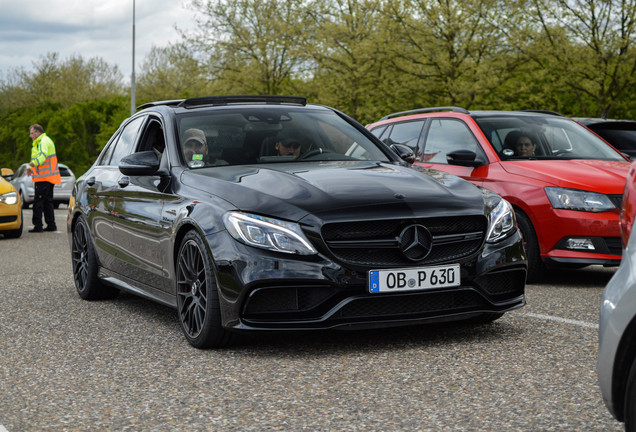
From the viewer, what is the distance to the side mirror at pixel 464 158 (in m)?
8.52

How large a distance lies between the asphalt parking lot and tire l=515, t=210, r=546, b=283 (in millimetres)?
1156

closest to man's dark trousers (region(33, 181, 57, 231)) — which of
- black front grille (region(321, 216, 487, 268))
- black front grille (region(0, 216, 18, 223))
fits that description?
black front grille (region(0, 216, 18, 223))

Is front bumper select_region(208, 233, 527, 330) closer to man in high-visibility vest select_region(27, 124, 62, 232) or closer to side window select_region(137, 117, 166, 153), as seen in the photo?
side window select_region(137, 117, 166, 153)

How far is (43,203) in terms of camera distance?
17406 millimetres

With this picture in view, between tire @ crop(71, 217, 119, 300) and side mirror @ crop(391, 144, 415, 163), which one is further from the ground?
side mirror @ crop(391, 144, 415, 163)

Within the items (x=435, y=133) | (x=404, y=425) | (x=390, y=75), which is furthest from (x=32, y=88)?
(x=404, y=425)

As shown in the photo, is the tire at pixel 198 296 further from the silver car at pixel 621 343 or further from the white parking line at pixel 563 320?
the silver car at pixel 621 343

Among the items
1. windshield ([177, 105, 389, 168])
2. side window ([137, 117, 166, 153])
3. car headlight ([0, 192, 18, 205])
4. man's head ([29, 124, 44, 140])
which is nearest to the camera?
windshield ([177, 105, 389, 168])

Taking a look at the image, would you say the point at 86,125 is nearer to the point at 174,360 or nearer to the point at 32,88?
the point at 32,88

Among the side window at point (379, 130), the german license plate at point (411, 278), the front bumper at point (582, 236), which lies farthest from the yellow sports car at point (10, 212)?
Result: the german license plate at point (411, 278)

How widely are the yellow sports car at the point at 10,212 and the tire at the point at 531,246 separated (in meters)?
10.2

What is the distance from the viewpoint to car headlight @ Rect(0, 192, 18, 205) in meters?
15.8

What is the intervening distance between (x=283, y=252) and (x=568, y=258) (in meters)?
3.65

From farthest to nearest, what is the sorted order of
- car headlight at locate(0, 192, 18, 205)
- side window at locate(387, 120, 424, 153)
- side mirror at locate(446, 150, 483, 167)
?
car headlight at locate(0, 192, 18, 205) < side window at locate(387, 120, 424, 153) < side mirror at locate(446, 150, 483, 167)
